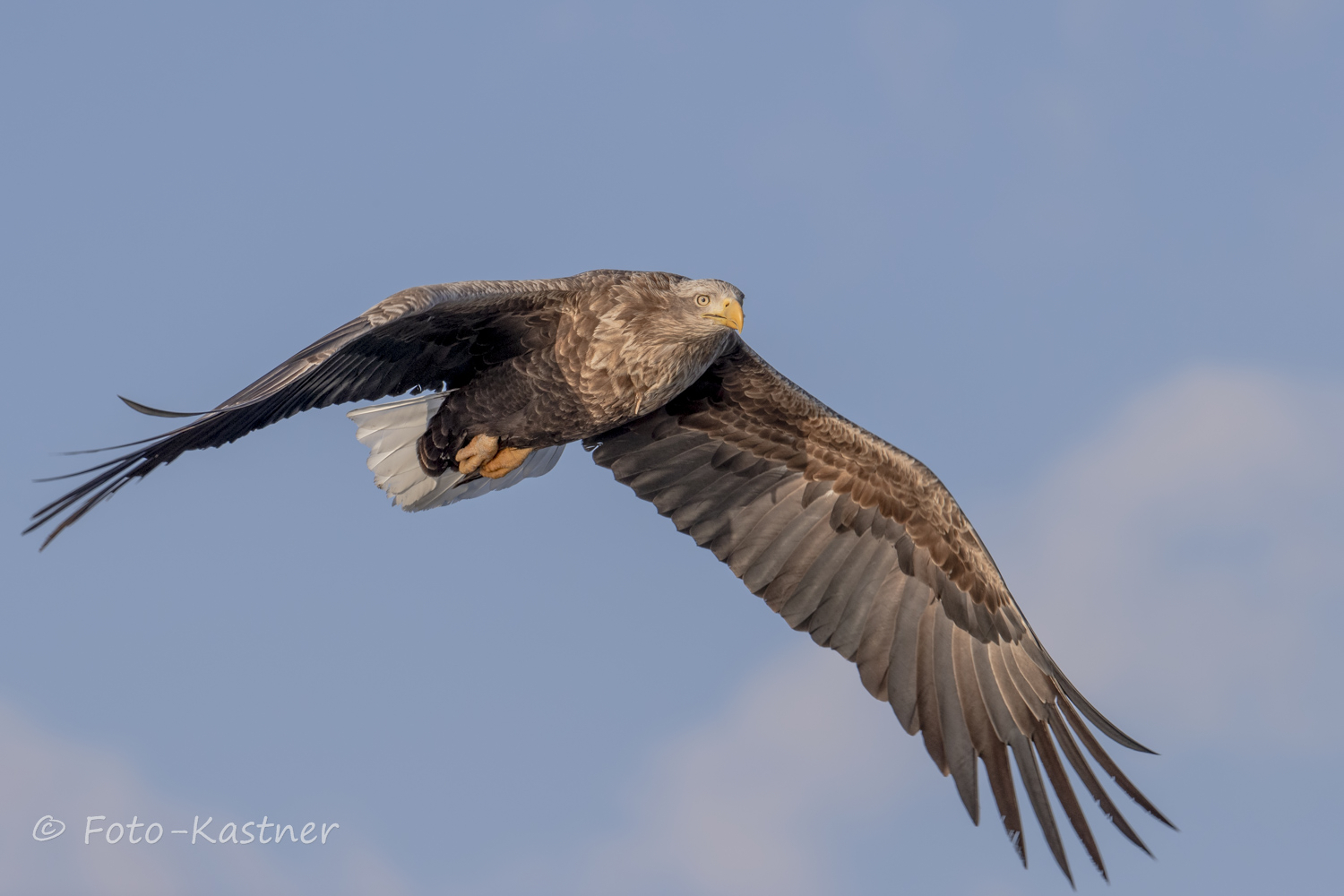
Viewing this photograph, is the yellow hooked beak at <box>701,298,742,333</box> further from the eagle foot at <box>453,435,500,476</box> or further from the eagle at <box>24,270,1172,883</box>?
the eagle foot at <box>453,435,500,476</box>

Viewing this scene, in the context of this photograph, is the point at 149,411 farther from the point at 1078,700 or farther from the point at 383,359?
the point at 1078,700

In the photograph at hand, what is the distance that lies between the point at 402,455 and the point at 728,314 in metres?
2.39

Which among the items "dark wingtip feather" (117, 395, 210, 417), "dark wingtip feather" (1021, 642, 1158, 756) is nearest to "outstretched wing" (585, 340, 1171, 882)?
"dark wingtip feather" (1021, 642, 1158, 756)

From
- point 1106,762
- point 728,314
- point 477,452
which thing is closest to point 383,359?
point 477,452

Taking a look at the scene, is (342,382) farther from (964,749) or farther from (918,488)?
(964,749)

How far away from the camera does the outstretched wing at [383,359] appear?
19.1 feet

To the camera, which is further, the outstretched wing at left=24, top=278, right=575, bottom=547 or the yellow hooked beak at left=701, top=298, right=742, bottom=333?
the yellow hooked beak at left=701, top=298, right=742, bottom=333

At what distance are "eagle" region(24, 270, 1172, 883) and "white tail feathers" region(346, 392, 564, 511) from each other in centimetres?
1

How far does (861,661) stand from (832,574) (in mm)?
533

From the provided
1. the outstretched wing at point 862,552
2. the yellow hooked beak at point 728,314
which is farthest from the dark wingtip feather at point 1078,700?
the yellow hooked beak at point 728,314

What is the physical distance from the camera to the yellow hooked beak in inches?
262

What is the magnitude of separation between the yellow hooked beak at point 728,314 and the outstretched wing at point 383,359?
2.68ft

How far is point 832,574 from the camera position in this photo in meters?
7.95

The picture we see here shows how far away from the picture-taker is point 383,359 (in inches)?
272
